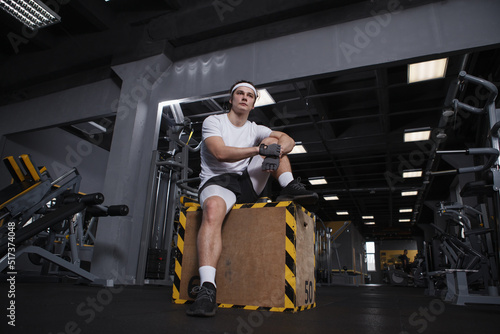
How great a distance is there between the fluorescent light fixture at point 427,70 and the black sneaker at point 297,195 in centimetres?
367

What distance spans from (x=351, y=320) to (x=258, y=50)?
3.45m

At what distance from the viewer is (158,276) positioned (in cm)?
374

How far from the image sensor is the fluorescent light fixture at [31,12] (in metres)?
3.69

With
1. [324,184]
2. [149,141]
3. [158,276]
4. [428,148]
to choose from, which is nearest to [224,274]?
[158,276]

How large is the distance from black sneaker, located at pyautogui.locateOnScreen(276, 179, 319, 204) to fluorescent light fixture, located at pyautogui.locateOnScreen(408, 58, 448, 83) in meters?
3.67

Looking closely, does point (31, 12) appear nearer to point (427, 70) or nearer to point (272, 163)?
point (272, 163)

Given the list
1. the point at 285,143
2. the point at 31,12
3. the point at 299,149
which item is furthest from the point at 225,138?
the point at 299,149

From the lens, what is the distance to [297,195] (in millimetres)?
1622

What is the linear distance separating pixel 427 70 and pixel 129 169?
4181 millimetres

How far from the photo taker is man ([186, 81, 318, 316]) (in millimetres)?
1492

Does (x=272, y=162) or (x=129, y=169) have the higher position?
(x=129, y=169)

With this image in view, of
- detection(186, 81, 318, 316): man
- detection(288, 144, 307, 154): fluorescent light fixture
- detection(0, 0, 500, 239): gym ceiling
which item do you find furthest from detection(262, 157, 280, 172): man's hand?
detection(288, 144, 307, 154): fluorescent light fixture

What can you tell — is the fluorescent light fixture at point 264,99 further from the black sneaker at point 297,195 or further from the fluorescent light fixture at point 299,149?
the black sneaker at point 297,195

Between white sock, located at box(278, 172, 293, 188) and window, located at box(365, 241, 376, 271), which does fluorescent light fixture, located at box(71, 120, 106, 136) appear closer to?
white sock, located at box(278, 172, 293, 188)
